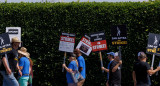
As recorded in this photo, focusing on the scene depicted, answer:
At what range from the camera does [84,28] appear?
1188 centimetres

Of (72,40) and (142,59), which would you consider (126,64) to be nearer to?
(72,40)

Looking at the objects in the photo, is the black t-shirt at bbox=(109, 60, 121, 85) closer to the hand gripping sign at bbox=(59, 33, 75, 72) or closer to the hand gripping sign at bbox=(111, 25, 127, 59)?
the hand gripping sign at bbox=(111, 25, 127, 59)

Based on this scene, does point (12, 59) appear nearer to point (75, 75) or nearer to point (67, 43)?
point (75, 75)

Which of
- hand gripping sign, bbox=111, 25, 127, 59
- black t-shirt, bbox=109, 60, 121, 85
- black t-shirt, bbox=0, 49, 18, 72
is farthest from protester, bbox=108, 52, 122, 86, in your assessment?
black t-shirt, bbox=0, 49, 18, 72

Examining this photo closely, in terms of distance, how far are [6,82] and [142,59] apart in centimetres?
395

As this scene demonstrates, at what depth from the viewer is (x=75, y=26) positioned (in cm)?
1193

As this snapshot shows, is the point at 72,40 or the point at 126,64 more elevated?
the point at 72,40

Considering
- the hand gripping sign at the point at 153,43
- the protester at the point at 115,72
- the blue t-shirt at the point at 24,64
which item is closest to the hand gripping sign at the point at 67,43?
the blue t-shirt at the point at 24,64

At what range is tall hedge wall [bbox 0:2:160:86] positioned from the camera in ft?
38.6

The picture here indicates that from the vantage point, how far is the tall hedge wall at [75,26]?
11.8 m

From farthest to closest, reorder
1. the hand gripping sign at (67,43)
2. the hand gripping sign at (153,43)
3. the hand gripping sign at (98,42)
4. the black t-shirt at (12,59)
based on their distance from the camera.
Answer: the hand gripping sign at (67,43)
the hand gripping sign at (98,42)
the hand gripping sign at (153,43)
the black t-shirt at (12,59)

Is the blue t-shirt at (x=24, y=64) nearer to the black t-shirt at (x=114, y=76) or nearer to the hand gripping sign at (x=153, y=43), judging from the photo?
the black t-shirt at (x=114, y=76)

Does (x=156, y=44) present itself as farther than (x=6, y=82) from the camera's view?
Yes

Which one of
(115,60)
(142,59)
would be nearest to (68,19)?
(115,60)
